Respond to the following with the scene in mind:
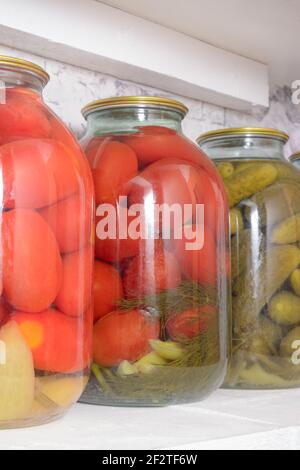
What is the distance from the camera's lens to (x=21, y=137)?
581 mm

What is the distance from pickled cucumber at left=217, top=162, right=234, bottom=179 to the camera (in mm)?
819

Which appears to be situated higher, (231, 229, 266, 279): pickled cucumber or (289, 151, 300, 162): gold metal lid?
(289, 151, 300, 162): gold metal lid

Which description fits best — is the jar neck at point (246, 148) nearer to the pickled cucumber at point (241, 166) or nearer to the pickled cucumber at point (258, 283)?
the pickled cucumber at point (241, 166)

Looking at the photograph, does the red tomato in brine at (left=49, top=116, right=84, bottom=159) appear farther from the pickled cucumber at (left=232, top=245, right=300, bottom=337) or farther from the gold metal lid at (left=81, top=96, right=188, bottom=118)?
the pickled cucumber at (left=232, top=245, right=300, bottom=337)

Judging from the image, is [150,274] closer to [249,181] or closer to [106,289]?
[106,289]

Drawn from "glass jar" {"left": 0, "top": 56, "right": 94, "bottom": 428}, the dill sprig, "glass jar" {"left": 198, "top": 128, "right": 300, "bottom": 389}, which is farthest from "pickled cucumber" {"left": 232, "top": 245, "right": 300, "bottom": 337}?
"glass jar" {"left": 0, "top": 56, "right": 94, "bottom": 428}

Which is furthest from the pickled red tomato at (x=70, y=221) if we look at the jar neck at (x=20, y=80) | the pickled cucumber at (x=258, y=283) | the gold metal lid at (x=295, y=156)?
the gold metal lid at (x=295, y=156)

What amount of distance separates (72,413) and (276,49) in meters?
0.62

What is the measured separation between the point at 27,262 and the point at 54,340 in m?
0.07

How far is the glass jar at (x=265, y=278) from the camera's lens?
2.49ft

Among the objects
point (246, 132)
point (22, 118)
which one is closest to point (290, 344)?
point (246, 132)

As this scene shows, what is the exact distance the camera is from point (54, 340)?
569mm

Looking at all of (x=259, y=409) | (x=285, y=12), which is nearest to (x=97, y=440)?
(x=259, y=409)

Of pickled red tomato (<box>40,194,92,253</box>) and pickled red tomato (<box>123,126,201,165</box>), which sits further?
pickled red tomato (<box>123,126,201,165</box>)
